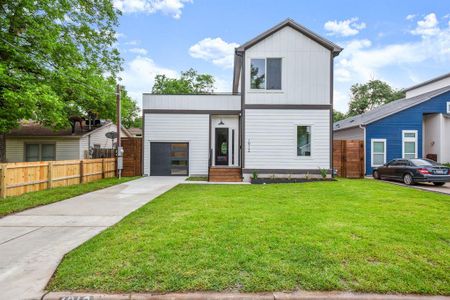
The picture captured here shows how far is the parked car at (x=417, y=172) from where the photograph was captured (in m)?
11.4

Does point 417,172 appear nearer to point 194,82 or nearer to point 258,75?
point 258,75

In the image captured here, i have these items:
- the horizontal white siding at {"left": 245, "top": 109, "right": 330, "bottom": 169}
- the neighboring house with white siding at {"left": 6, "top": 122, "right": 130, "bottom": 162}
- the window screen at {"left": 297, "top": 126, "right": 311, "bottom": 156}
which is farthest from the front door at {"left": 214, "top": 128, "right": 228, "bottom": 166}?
the neighboring house with white siding at {"left": 6, "top": 122, "right": 130, "bottom": 162}

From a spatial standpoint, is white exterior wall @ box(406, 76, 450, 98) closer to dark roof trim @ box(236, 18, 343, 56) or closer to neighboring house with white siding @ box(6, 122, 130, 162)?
dark roof trim @ box(236, 18, 343, 56)

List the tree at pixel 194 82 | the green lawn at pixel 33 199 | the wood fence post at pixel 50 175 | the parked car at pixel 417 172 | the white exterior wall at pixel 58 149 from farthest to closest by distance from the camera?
1. the tree at pixel 194 82
2. the white exterior wall at pixel 58 149
3. the parked car at pixel 417 172
4. the wood fence post at pixel 50 175
5. the green lawn at pixel 33 199

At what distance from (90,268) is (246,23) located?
687 inches

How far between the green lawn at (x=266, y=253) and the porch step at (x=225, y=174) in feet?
22.5

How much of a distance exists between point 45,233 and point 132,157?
1016 centimetres

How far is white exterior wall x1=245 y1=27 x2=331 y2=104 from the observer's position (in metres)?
12.9

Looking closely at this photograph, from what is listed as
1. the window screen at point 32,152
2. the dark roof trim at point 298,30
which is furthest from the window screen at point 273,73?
the window screen at point 32,152

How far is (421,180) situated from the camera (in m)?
11.5

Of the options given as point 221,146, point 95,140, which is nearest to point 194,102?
point 221,146

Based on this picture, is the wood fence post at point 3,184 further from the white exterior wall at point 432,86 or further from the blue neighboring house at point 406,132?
the white exterior wall at point 432,86

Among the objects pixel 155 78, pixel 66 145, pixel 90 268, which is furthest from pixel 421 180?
pixel 155 78

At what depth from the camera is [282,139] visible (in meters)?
13.0
